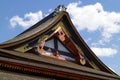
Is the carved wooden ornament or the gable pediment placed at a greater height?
the carved wooden ornament

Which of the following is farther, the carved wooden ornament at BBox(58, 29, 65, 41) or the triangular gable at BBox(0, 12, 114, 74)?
the carved wooden ornament at BBox(58, 29, 65, 41)

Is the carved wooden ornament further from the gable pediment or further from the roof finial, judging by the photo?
the roof finial

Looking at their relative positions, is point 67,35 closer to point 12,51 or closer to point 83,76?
point 83,76

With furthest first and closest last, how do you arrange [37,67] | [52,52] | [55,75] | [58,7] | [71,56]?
1. [58,7]
2. [71,56]
3. [52,52]
4. [55,75]
5. [37,67]

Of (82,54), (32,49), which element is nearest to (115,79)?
(82,54)

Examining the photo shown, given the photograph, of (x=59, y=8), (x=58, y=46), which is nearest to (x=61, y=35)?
(x=58, y=46)

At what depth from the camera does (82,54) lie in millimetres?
13102

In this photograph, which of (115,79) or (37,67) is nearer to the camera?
(37,67)

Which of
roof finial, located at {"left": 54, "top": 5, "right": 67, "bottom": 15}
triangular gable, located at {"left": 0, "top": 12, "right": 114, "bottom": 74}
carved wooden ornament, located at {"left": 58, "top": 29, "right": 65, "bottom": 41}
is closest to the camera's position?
triangular gable, located at {"left": 0, "top": 12, "right": 114, "bottom": 74}

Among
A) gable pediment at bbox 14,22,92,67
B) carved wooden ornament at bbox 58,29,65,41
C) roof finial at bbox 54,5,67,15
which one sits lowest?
gable pediment at bbox 14,22,92,67

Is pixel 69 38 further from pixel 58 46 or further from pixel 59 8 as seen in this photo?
pixel 59 8

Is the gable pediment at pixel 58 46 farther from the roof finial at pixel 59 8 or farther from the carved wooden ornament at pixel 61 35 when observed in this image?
the roof finial at pixel 59 8

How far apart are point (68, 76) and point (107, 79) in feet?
7.09

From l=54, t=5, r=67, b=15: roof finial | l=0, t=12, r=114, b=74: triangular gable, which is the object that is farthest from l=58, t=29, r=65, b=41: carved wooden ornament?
l=54, t=5, r=67, b=15: roof finial
